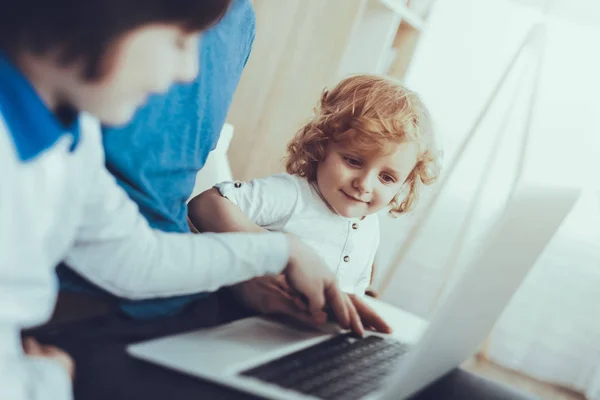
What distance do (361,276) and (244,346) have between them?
2.13 feet

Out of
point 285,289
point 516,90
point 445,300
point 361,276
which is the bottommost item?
point 361,276

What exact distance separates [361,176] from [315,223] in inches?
5.5

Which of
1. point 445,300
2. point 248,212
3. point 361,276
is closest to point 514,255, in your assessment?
point 445,300

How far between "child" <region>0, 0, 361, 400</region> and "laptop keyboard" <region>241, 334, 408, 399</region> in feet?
0.63

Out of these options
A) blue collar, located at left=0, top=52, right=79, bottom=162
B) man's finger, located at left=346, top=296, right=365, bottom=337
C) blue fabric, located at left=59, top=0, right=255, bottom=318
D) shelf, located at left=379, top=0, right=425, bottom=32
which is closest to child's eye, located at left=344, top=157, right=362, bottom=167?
blue fabric, located at left=59, top=0, right=255, bottom=318

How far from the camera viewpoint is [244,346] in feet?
1.91

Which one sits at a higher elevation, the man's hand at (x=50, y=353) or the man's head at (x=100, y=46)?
the man's head at (x=100, y=46)

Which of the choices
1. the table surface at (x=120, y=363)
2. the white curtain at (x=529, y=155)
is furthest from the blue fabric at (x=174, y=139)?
the white curtain at (x=529, y=155)

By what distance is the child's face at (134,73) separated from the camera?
0.40m

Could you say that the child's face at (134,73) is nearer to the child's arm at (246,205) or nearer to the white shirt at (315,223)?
the child's arm at (246,205)

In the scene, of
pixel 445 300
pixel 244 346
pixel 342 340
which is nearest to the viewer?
pixel 445 300

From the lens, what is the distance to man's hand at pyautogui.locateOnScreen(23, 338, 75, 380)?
420mm

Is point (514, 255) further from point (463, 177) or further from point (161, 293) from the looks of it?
point (463, 177)

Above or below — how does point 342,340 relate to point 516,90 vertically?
below
